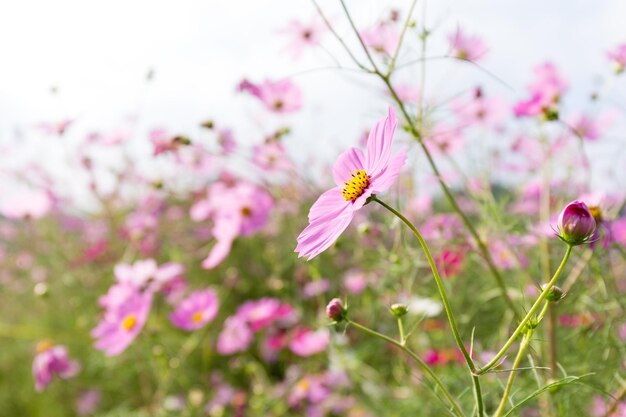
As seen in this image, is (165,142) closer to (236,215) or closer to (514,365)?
(236,215)

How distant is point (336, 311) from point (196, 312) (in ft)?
3.17

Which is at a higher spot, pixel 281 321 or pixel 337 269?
pixel 337 269

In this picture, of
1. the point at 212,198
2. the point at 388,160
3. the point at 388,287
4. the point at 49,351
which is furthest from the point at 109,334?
the point at 388,160

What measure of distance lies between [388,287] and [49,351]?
773 mm

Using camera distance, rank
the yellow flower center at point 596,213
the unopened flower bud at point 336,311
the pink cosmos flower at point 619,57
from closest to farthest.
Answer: the unopened flower bud at point 336,311 → the yellow flower center at point 596,213 → the pink cosmos flower at point 619,57

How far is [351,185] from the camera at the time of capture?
0.52 m

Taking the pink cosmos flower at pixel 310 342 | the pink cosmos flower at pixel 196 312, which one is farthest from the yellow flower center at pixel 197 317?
the pink cosmos flower at pixel 310 342

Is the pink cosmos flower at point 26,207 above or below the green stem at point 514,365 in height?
below

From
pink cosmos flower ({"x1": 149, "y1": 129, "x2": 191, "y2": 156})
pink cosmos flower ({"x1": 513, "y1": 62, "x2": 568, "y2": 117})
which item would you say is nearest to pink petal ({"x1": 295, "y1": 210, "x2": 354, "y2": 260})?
pink cosmos flower ({"x1": 513, "y1": 62, "x2": 568, "y2": 117})

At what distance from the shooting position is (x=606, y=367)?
3.02 feet

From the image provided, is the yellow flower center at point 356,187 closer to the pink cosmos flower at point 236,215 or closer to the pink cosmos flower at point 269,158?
the pink cosmos flower at point 236,215

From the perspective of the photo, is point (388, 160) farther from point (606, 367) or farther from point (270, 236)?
point (270, 236)

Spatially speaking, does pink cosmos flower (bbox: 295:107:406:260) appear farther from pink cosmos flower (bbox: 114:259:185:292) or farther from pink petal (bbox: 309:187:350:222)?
pink cosmos flower (bbox: 114:259:185:292)

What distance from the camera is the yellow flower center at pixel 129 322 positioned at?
114 cm
